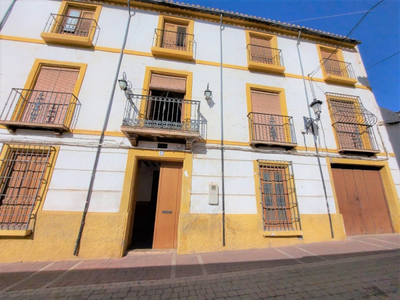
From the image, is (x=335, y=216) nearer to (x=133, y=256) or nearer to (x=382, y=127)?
Result: (x=382, y=127)

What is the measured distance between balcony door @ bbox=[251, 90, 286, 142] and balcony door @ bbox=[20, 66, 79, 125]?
246 inches

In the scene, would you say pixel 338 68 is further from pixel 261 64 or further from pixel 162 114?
pixel 162 114

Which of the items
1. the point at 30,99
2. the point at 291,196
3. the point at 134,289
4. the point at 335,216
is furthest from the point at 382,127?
the point at 30,99

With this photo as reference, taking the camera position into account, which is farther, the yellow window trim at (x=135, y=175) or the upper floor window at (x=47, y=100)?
the upper floor window at (x=47, y=100)

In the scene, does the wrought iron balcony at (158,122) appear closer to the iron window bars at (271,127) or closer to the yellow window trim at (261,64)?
the iron window bars at (271,127)

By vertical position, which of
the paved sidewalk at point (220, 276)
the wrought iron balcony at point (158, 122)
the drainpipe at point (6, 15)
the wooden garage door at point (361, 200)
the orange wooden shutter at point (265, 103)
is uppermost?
the drainpipe at point (6, 15)

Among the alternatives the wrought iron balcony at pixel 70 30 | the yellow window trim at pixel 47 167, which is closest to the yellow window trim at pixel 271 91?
the wrought iron balcony at pixel 70 30

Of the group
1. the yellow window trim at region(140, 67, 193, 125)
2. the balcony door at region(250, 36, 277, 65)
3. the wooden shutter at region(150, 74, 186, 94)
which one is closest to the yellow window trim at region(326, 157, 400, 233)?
the balcony door at region(250, 36, 277, 65)

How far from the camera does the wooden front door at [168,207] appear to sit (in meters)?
4.71

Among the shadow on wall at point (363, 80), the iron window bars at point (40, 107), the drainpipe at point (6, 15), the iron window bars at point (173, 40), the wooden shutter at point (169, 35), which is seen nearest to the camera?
the iron window bars at point (40, 107)

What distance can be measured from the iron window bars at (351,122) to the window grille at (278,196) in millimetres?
2596

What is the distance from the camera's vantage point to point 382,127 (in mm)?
6738

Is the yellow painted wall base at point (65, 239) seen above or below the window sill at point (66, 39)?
below

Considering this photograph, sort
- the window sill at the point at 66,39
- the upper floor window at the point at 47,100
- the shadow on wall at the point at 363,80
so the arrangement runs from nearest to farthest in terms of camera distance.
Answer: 1. the upper floor window at the point at 47,100
2. the window sill at the point at 66,39
3. the shadow on wall at the point at 363,80
